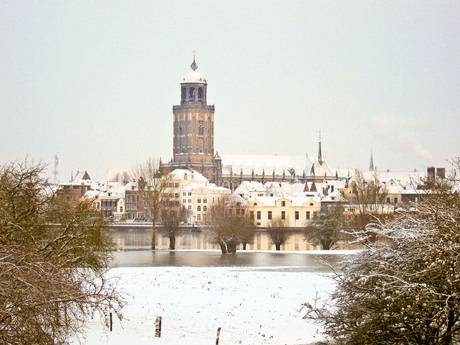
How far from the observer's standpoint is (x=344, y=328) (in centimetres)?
Result: 1201

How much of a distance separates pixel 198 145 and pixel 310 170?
928 inches

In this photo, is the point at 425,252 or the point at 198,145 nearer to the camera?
the point at 425,252

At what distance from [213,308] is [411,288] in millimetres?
10064

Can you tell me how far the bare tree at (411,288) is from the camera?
10.5 metres

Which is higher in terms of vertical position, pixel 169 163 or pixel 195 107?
pixel 195 107

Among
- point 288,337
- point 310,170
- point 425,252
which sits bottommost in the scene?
point 288,337

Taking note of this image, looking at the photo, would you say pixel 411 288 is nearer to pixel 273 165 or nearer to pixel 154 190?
pixel 154 190

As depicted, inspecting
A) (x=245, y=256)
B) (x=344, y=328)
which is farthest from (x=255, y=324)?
(x=245, y=256)

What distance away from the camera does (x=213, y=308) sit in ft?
65.8

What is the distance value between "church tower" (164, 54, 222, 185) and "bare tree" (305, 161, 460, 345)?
4904 inches

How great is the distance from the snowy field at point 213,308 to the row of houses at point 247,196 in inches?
1728

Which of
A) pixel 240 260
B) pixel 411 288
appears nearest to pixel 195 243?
pixel 240 260

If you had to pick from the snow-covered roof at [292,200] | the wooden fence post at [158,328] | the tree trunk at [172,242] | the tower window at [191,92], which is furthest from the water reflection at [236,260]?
the tower window at [191,92]

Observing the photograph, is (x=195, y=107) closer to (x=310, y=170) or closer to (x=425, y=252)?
(x=310, y=170)
